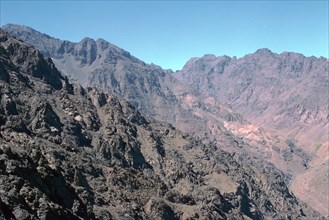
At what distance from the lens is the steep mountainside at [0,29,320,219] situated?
196 ft

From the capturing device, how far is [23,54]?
16712 centimetres

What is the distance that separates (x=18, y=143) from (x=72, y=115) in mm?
59371

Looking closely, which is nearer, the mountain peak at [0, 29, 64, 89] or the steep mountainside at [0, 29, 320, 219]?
the steep mountainside at [0, 29, 320, 219]

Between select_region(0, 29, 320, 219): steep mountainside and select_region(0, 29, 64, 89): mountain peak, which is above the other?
select_region(0, 29, 64, 89): mountain peak

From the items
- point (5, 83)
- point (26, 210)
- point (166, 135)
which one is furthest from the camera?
point (166, 135)

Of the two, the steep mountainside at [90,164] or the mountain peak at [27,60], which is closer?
the steep mountainside at [90,164]

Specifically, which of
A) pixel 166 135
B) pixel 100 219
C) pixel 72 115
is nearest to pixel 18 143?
pixel 100 219

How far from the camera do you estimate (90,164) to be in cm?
10625

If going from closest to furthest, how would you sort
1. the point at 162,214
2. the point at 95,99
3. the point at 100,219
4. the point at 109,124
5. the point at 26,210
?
the point at 26,210, the point at 100,219, the point at 162,214, the point at 109,124, the point at 95,99

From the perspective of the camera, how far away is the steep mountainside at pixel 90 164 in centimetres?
5960

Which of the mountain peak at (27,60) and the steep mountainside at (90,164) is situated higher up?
the mountain peak at (27,60)

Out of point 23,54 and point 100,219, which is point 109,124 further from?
point 100,219

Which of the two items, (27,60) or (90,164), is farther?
(27,60)

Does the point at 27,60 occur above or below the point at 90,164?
above
